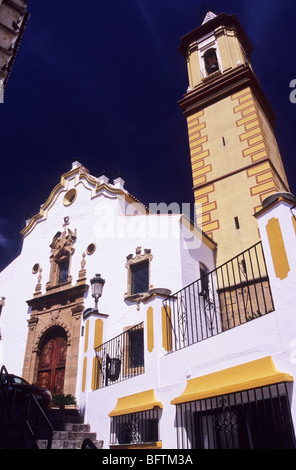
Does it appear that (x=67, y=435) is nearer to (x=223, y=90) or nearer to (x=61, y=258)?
(x=61, y=258)

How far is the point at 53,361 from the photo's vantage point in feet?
51.3

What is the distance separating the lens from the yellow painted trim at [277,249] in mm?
5906

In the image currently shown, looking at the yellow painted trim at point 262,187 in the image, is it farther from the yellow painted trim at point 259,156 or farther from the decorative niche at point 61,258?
the decorative niche at point 61,258

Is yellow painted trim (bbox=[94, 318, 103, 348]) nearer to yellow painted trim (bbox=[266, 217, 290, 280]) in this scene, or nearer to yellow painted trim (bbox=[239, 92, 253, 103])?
yellow painted trim (bbox=[266, 217, 290, 280])

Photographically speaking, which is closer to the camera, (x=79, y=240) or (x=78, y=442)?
(x=78, y=442)

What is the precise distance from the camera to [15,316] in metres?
18.0

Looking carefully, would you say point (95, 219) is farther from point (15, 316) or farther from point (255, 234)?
point (255, 234)

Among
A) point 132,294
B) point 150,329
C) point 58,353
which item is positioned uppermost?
point 132,294

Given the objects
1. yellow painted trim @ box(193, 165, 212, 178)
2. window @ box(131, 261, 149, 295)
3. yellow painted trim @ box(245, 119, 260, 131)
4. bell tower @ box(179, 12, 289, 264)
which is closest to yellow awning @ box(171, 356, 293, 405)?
window @ box(131, 261, 149, 295)

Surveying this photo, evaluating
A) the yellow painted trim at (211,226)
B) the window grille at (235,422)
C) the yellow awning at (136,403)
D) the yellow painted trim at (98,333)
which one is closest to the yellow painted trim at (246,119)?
the yellow painted trim at (211,226)

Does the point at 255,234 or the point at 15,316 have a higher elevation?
the point at 255,234
